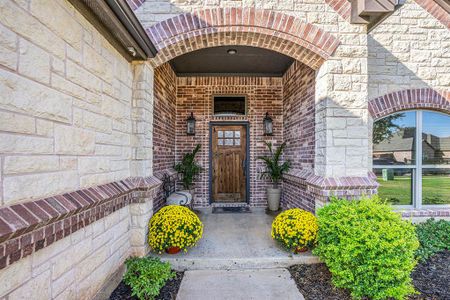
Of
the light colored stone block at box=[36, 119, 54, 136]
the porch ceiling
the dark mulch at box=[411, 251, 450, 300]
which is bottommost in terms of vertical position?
the dark mulch at box=[411, 251, 450, 300]

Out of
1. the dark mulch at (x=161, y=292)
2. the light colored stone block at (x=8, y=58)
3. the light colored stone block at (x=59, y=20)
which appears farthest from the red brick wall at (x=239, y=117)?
the light colored stone block at (x=8, y=58)

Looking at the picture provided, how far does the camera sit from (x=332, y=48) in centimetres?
330

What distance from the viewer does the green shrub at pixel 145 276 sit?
244 cm

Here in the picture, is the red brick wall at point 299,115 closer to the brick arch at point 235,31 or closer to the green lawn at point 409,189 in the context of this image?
the brick arch at point 235,31

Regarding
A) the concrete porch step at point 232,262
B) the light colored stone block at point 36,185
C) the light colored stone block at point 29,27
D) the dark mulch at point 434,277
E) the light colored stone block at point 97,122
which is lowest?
the dark mulch at point 434,277

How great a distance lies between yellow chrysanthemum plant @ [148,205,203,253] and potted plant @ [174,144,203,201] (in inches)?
87.7

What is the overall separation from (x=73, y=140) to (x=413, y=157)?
5351 mm

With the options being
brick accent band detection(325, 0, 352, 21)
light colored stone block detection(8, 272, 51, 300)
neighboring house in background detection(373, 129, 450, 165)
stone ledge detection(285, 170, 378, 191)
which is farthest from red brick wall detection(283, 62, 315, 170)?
light colored stone block detection(8, 272, 51, 300)

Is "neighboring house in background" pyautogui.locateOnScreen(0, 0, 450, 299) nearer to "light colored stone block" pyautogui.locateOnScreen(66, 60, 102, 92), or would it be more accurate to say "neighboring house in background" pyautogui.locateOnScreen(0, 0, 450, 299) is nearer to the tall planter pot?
"light colored stone block" pyautogui.locateOnScreen(66, 60, 102, 92)

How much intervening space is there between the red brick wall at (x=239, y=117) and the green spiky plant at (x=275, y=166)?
190 mm

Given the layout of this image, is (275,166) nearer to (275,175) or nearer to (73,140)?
(275,175)

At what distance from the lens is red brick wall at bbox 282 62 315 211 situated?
161 inches

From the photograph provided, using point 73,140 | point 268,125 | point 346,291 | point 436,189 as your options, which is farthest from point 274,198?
point 73,140

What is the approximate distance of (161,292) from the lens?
2645mm
